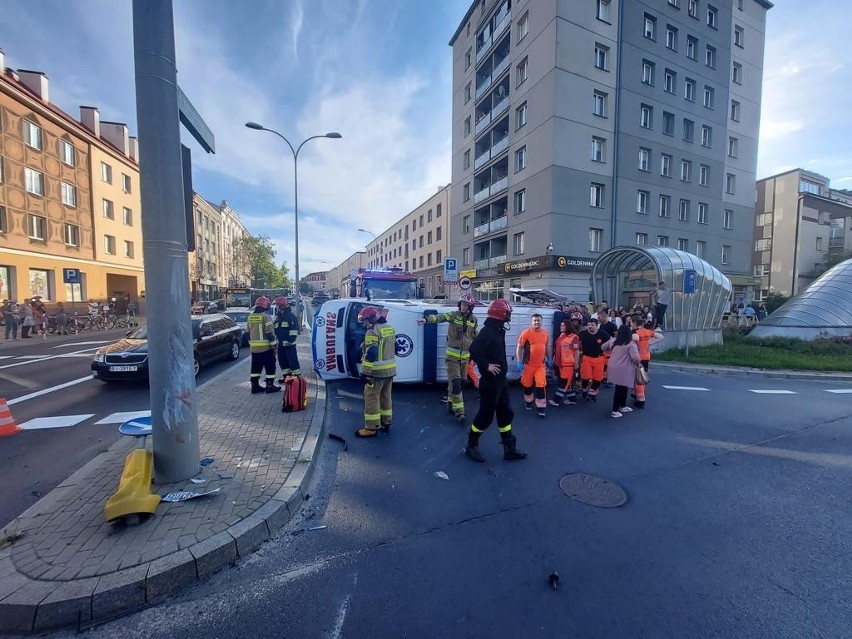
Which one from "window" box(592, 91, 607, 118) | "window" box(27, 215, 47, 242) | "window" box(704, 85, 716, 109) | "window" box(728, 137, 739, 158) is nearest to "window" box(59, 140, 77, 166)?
"window" box(27, 215, 47, 242)

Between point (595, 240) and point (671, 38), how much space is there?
1600 centimetres

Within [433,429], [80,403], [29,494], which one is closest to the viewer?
[29,494]

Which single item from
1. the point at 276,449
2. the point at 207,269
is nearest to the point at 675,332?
the point at 276,449

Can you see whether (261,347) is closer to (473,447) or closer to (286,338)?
(286,338)

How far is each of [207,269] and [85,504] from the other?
5508 cm

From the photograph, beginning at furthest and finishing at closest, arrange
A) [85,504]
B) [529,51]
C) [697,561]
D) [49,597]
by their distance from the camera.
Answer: [529,51], [85,504], [697,561], [49,597]

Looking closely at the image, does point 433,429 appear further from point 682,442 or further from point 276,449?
point 682,442

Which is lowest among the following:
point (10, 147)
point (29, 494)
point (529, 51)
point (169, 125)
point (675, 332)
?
point (29, 494)

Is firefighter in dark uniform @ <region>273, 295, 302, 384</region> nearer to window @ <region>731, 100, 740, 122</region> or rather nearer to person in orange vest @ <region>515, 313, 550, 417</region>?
person in orange vest @ <region>515, 313, 550, 417</region>

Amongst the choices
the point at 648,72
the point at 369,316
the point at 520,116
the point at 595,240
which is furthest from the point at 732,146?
the point at 369,316

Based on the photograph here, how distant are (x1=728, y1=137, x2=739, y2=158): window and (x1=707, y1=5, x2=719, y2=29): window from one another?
8.13m

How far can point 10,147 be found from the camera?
66.9ft

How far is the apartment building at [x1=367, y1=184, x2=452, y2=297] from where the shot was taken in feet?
137

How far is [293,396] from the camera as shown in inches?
238
